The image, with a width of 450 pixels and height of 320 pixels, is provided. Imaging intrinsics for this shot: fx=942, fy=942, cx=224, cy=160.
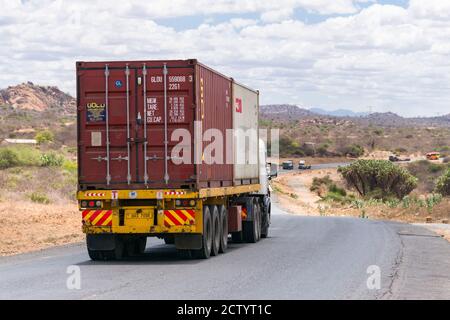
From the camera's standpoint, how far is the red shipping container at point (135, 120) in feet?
63.3

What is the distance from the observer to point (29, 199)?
1549 inches

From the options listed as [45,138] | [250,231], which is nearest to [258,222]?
[250,231]

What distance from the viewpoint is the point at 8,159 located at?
2240 inches

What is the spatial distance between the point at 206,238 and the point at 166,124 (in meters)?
2.67

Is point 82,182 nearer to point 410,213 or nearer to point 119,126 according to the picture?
point 119,126

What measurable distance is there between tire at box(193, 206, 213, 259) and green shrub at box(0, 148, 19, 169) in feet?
125

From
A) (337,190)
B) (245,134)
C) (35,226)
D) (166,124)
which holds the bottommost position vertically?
(337,190)

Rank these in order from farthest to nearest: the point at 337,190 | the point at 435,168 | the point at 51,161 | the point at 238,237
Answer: the point at 435,168 → the point at 337,190 → the point at 51,161 → the point at 238,237

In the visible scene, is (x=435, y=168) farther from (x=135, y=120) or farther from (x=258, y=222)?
(x=135, y=120)

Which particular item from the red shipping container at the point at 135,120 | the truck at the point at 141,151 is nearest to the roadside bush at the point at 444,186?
the truck at the point at 141,151

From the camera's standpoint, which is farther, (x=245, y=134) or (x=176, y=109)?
(x=245, y=134)

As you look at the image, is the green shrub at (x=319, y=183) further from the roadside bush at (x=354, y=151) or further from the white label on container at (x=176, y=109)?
the white label on container at (x=176, y=109)

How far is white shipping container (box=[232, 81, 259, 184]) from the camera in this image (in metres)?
24.2
